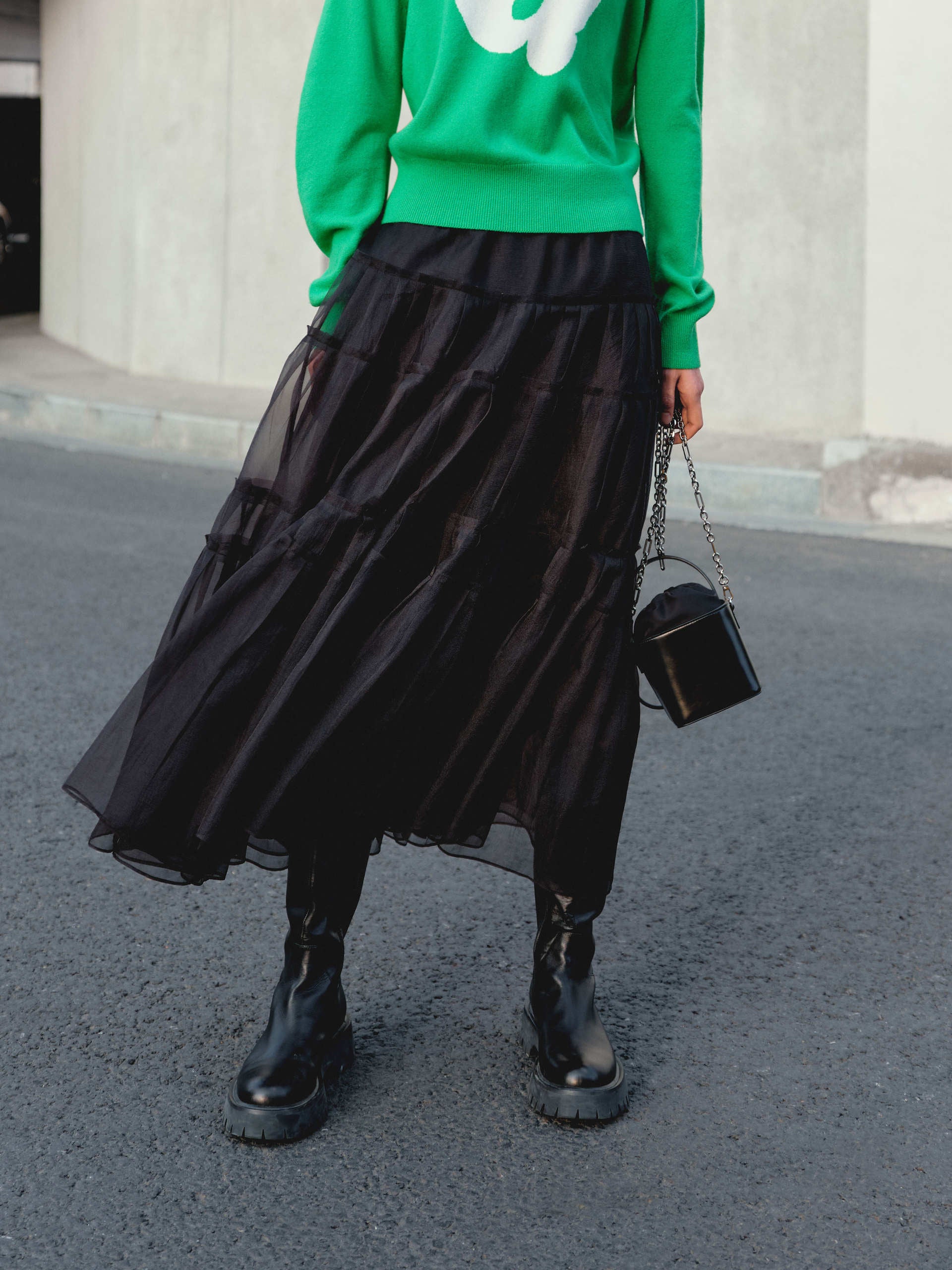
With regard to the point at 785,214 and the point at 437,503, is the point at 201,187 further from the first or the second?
the point at 437,503

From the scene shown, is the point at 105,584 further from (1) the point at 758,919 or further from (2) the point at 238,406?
(2) the point at 238,406

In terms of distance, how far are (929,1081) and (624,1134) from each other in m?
0.46

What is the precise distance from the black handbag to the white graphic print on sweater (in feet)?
1.68

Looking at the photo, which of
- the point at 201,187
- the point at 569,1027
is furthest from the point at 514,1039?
the point at 201,187

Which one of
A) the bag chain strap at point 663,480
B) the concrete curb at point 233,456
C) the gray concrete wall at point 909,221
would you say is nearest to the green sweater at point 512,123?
the bag chain strap at point 663,480

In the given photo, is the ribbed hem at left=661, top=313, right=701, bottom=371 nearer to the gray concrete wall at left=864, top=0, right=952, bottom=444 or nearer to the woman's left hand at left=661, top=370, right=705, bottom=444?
the woman's left hand at left=661, top=370, right=705, bottom=444

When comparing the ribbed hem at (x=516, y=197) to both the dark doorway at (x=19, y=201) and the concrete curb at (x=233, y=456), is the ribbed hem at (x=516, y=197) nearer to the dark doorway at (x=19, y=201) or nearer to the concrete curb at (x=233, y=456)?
the concrete curb at (x=233, y=456)

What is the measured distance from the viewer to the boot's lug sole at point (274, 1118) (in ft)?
6.22

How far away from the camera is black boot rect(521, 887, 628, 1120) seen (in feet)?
6.50

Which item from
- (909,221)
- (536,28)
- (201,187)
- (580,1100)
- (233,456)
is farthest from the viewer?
(201,187)

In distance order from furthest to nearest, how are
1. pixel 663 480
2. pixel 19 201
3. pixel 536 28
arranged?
pixel 19 201
pixel 663 480
pixel 536 28

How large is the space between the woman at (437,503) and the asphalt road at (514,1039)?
0.42 ft

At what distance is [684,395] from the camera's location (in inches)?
80.8

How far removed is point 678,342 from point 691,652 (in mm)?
418
